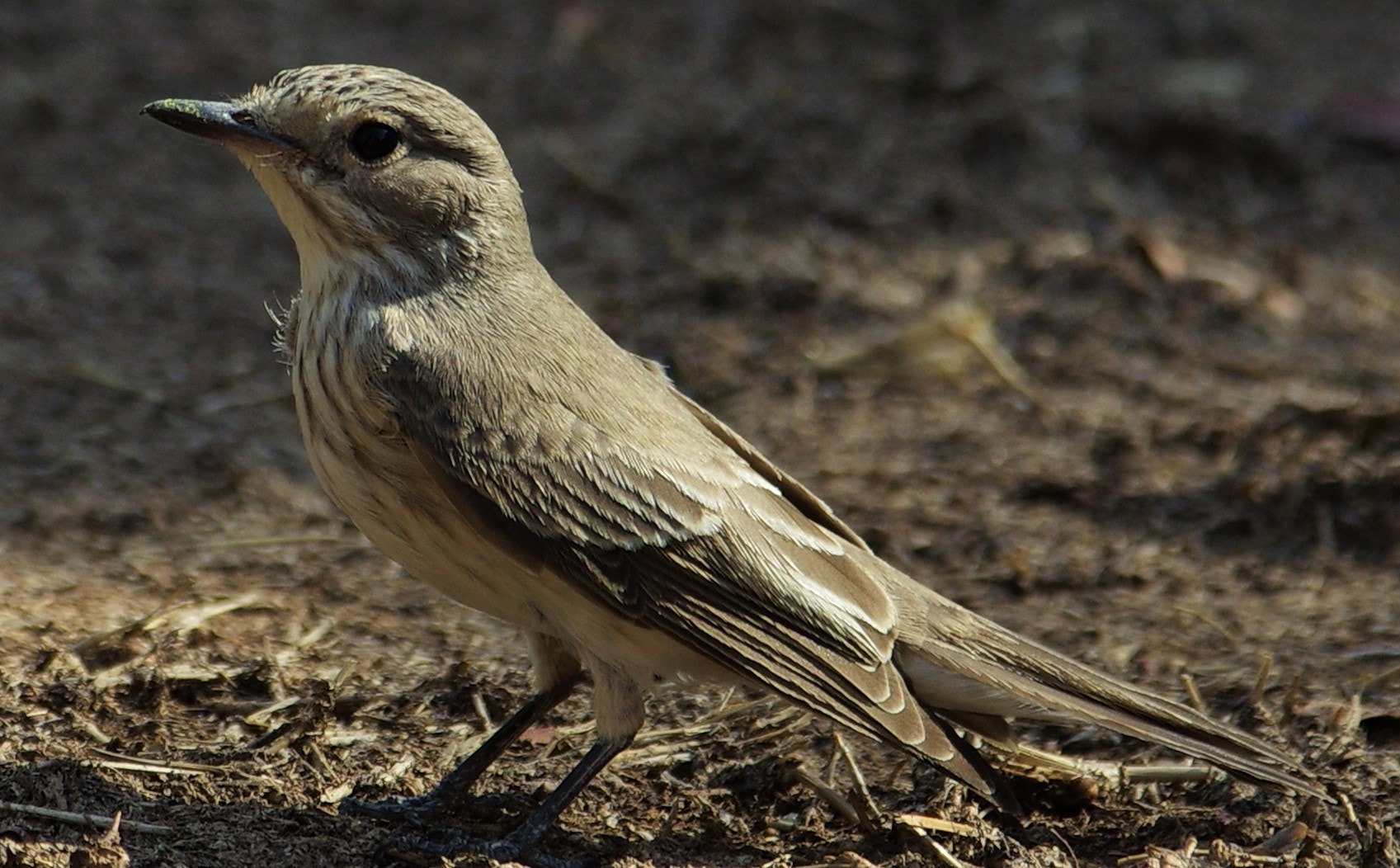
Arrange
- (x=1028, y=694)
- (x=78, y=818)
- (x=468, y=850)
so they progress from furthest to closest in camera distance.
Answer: (x=1028, y=694) → (x=468, y=850) → (x=78, y=818)

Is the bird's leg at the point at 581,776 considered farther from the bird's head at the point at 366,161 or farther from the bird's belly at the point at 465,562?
the bird's head at the point at 366,161

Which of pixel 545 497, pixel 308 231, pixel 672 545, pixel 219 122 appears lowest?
pixel 672 545

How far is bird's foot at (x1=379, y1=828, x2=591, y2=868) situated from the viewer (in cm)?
433

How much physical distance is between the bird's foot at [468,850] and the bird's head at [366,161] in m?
1.57

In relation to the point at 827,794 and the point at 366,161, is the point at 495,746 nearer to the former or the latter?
the point at 827,794

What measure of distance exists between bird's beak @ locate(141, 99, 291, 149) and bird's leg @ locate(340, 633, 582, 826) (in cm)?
157

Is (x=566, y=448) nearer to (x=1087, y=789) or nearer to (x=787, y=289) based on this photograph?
(x=1087, y=789)

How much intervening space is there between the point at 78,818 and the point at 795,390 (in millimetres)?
3888

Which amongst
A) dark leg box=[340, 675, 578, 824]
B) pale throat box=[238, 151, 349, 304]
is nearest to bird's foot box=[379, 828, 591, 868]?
dark leg box=[340, 675, 578, 824]

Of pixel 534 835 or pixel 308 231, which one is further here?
pixel 308 231

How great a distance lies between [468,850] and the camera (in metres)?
4.40

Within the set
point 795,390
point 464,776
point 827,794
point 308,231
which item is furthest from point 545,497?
point 795,390

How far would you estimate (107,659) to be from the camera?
509cm

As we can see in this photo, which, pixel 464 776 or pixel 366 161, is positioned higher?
pixel 366 161
